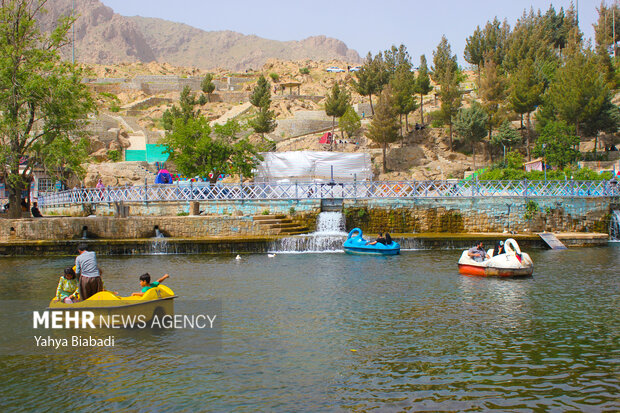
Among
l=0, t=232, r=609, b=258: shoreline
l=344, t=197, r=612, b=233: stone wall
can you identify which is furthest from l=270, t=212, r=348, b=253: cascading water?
l=344, t=197, r=612, b=233: stone wall

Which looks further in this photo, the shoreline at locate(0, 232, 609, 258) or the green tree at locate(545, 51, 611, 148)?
the green tree at locate(545, 51, 611, 148)

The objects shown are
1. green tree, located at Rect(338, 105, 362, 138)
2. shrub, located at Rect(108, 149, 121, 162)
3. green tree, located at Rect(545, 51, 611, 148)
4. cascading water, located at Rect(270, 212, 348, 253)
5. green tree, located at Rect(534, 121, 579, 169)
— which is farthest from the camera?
green tree, located at Rect(338, 105, 362, 138)

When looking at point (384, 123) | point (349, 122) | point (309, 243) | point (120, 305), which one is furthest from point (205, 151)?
point (349, 122)

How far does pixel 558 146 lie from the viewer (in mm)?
43875

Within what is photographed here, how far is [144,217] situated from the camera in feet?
90.0

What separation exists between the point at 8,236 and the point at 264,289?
53.1 ft

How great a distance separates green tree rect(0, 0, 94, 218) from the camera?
26.3m

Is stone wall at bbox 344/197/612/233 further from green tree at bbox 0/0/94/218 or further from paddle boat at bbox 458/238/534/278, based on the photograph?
green tree at bbox 0/0/94/218

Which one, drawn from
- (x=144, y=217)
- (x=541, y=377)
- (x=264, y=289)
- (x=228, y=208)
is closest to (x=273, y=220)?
(x=228, y=208)

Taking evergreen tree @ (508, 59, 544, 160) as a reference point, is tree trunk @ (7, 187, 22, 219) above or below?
below

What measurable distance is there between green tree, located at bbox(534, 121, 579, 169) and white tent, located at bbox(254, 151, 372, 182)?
14.6 m

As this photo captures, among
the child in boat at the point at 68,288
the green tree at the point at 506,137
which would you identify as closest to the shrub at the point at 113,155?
the green tree at the point at 506,137

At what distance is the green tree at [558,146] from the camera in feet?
143

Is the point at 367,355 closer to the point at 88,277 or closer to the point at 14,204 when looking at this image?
the point at 88,277
